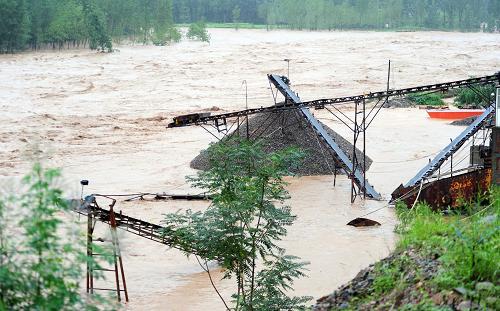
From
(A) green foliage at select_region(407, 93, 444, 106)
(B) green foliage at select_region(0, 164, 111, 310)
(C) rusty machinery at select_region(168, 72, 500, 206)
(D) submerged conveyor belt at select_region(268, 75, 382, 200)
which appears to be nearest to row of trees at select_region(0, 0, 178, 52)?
(A) green foliage at select_region(407, 93, 444, 106)

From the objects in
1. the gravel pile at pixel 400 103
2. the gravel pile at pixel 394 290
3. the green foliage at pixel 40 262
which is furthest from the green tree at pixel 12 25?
the green foliage at pixel 40 262

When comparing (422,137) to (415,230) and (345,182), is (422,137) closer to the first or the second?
(345,182)

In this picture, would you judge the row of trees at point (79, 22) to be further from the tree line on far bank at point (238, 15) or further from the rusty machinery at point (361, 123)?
the rusty machinery at point (361, 123)

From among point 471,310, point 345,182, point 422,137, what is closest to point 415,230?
point 471,310

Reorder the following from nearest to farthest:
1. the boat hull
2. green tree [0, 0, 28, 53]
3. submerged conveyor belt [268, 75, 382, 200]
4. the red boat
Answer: the boat hull < submerged conveyor belt [268, 75, 382, 200] < the red boat < green tree [0, 0, 28, 53]

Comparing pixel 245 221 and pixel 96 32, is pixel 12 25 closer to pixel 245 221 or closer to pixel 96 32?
pixel 96 32

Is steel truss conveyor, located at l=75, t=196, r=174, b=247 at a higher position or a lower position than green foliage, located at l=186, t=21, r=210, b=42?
lower

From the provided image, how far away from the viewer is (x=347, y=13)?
372 ft

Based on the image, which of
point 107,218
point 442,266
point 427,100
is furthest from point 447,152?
point 427,100

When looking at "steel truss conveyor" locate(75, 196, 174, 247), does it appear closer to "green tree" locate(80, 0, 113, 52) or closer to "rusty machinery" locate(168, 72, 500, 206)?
"rusty machinery" locate(168, 72, 500, 206)

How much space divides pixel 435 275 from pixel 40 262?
18.2 feet

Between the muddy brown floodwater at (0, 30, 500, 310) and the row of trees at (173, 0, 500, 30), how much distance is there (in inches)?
775

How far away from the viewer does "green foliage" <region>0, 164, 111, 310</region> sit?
5898mm

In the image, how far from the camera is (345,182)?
94.2 feet
